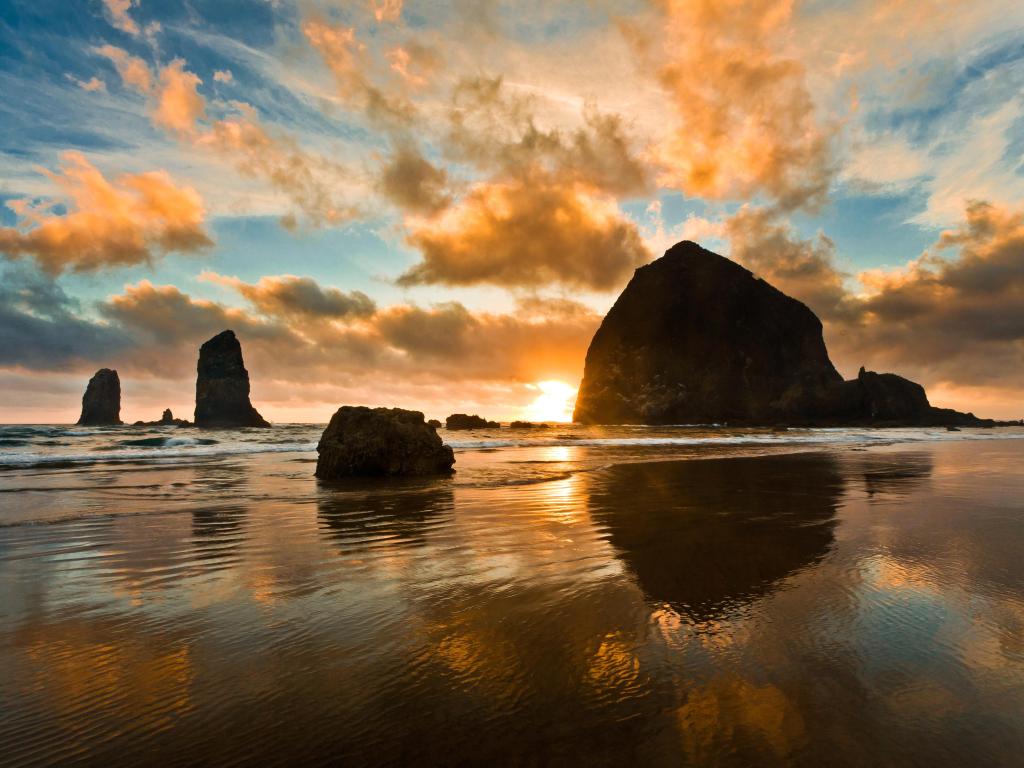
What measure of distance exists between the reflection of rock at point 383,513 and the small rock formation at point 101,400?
128m

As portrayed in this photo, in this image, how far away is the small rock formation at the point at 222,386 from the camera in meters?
97.2

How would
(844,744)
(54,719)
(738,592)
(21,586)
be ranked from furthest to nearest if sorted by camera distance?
(21,586), (738,592), (54,719), (844,744)

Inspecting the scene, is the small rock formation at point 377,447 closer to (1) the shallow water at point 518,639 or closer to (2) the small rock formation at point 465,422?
(1) the shallow water at point 518,639

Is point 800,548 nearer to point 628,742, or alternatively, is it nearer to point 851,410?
point 628,742

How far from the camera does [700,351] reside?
112 m

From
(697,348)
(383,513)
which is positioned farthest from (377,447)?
(697,348)

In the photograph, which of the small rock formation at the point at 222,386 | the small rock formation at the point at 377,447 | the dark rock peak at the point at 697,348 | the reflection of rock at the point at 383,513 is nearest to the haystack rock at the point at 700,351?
the dark rock peak at the point at 697,348

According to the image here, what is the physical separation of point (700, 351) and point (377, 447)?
108 metres

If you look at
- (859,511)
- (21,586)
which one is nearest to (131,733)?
(21,586)

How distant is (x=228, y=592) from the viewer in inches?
171

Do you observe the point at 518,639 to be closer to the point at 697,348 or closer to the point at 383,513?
the point at 383,513

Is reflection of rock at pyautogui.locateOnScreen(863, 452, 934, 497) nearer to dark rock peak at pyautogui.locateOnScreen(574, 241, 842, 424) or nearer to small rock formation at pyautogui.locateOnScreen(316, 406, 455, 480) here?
small rock formation at pyautogui.locateOnScreen(316, 406, 455, 480)

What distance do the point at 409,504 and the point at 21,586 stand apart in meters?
5.44

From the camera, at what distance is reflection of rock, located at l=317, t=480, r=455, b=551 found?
6.51 m
